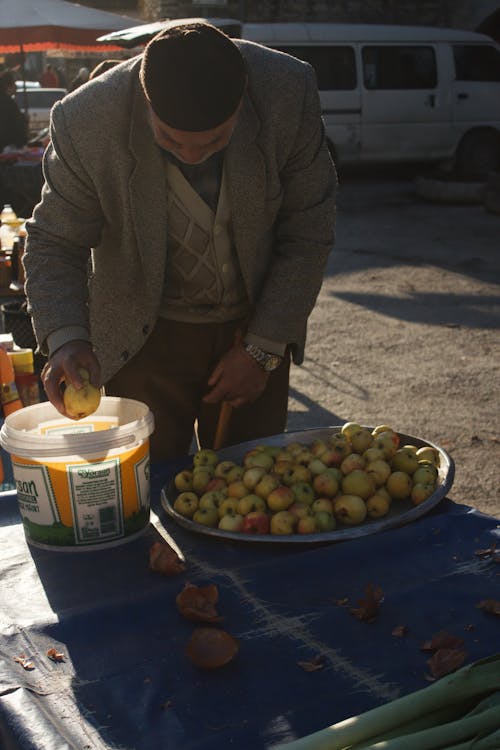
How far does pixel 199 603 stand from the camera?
6.02 ft

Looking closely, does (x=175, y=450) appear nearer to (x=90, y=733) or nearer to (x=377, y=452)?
(x=377, y=452)

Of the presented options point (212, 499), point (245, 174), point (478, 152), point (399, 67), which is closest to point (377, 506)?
point (212, 499)

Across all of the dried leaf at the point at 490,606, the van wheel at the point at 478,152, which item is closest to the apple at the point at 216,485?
the dried leaf at the point at 490,606

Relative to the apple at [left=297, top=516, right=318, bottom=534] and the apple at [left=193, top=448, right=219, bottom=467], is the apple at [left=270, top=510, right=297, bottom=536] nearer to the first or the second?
the apple at [left=297, top=516, right=318, bottom=534]

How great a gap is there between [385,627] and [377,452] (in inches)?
23.7

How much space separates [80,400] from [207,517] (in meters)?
0.40

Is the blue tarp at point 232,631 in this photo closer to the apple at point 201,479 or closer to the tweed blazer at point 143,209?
the apple at point 201,479

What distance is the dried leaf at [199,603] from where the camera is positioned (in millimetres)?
1812

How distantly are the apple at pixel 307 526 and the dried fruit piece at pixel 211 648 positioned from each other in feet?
1.41

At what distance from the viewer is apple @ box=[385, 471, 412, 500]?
7.30 feet

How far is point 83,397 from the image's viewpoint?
2.16m

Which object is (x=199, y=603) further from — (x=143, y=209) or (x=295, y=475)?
(x=143, y=209)

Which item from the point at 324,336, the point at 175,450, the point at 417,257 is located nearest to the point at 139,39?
the point at 417,257

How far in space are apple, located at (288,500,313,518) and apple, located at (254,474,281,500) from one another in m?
0.07
